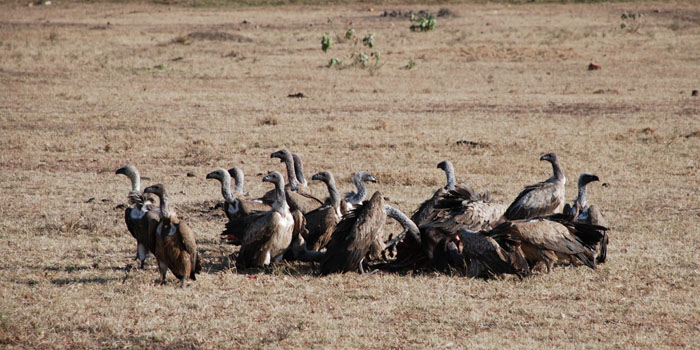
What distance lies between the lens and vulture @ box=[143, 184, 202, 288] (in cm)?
605

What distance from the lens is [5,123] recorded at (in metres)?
14.2

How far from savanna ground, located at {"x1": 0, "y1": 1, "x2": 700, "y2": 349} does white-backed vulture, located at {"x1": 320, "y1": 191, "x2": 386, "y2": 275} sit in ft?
0.50

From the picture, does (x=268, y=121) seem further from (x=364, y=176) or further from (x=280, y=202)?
(x=280, y=202)

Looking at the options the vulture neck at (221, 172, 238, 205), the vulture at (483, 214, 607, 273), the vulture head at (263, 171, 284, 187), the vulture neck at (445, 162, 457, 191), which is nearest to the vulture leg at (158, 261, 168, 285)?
the vulture head at (263, 171, 284, 187)

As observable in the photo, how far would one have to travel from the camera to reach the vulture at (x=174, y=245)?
6.05 metres

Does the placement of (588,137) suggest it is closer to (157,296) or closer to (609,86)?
(609,86)

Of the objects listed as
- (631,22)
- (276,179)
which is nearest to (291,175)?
(276,179)

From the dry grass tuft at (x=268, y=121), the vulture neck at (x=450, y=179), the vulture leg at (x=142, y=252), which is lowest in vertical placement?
the dry grass tuft at (x=268, y=121)

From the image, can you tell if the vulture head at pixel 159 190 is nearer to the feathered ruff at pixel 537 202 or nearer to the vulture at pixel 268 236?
the vulture at pixel 268 236

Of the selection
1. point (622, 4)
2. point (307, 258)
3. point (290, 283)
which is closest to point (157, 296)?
point (290, 283)

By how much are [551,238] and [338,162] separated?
211 inches

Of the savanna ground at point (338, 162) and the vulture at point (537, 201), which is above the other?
the vulture at point (537, 201)

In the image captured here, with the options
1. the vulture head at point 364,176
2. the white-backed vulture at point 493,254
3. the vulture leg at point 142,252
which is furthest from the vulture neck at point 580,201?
the vulture leg at point 142,252

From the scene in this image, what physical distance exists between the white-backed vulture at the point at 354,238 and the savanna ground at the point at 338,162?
6.1 inches
